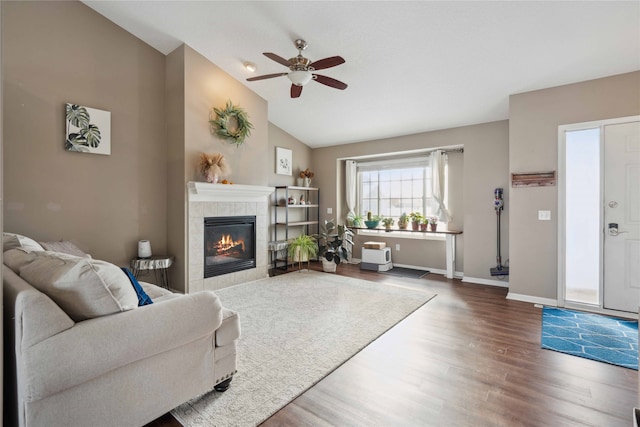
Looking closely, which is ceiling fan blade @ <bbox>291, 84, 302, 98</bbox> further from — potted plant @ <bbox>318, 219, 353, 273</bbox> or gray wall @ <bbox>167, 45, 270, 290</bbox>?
potted plant @ <bbox>318, 219, 353, 273</bbox>

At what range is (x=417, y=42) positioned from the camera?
Result: 3.33m

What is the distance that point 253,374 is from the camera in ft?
7.41

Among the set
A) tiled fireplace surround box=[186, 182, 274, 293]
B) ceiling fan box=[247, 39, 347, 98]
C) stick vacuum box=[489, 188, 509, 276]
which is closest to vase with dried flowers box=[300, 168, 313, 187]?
tiled fireplace surround box=[186, 182, 274, 293]

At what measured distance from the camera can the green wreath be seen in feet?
14.6

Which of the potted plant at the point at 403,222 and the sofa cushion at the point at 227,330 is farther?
the potted plant at the point at 403,222

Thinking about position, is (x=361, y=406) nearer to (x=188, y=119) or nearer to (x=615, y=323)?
(x=615, y=323)

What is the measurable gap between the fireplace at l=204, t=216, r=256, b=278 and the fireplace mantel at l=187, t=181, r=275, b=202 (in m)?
0.29

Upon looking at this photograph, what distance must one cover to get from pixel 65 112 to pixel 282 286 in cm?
346

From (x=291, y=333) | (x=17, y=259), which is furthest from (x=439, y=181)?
(x=17, y=259)

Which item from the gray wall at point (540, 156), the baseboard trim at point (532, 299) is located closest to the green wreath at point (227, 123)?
the gray wall at point (540, 156)

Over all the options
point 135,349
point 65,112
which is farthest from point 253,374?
point 65,112

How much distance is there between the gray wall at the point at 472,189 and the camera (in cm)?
483

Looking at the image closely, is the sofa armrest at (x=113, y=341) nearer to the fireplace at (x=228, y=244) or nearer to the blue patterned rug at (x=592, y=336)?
the fireplace at (x=228, y=244)

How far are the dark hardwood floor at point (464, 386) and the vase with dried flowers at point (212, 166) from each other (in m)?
2.94
